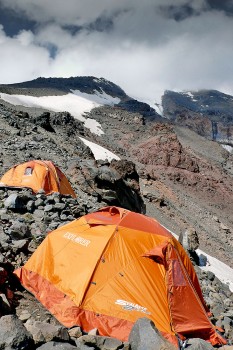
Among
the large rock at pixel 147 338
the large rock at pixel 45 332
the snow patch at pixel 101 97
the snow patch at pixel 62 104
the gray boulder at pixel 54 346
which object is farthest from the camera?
the snow patch at pixel 101 97

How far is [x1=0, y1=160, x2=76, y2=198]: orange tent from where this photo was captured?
13156 mm

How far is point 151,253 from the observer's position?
286 inches

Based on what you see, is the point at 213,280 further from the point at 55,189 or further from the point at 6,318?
the point at 6,318

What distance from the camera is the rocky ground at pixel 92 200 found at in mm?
6590

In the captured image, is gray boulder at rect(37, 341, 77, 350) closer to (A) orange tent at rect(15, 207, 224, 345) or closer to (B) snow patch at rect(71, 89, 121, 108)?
(A) orange tent at rect(15, 207, 224, 345)

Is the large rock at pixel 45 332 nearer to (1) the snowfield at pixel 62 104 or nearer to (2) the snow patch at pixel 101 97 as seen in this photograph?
(1) the snowfield at pixel 62 104

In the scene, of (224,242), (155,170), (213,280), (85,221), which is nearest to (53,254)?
(85,221)

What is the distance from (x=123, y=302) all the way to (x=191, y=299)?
1.60m

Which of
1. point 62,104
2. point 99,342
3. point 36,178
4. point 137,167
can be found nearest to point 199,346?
point 99,342

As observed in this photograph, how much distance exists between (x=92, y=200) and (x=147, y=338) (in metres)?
11.5

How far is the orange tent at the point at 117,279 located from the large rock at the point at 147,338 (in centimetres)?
101

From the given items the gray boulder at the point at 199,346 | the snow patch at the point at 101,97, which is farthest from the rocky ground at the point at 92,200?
→ the snow patch at the point at 101,97

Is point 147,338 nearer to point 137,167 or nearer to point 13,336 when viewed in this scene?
point 13,336

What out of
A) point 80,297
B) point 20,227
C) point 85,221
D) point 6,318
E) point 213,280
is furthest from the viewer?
point 213,280
